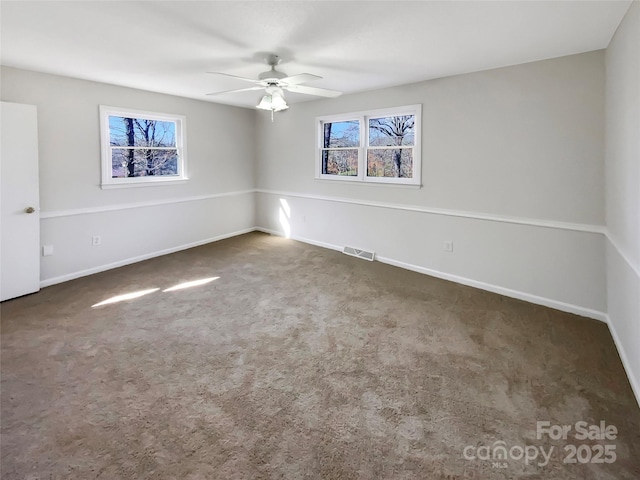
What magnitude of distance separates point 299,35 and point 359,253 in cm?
330

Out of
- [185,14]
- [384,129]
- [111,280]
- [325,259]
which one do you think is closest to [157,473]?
[185,14]

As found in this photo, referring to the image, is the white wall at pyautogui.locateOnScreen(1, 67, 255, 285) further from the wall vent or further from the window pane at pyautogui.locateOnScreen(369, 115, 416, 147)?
the window pane at pyautogui.locateOnScreen(369, 115, 416, 147)

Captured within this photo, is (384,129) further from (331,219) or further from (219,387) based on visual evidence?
(219,387)

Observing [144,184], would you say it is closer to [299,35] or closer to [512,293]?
[299,35]

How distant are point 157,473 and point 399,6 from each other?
302cm

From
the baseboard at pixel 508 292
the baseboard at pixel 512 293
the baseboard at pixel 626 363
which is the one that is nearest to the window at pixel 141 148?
the baseboard at pixel 508 292

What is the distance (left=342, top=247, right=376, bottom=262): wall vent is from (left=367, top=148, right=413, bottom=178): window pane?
116 cm

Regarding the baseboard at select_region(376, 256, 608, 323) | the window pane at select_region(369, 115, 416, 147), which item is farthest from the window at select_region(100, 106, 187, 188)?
the baseboard at select_region(376, 256, 608, 323)

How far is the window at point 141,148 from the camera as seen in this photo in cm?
480

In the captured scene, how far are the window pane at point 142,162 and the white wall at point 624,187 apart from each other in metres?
5.49

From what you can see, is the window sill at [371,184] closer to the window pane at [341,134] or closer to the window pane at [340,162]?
the window pane at [340,162]

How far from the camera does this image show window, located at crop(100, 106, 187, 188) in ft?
15.8

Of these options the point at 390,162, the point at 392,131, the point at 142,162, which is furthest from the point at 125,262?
the point at 392,131

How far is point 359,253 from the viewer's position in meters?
5.51
